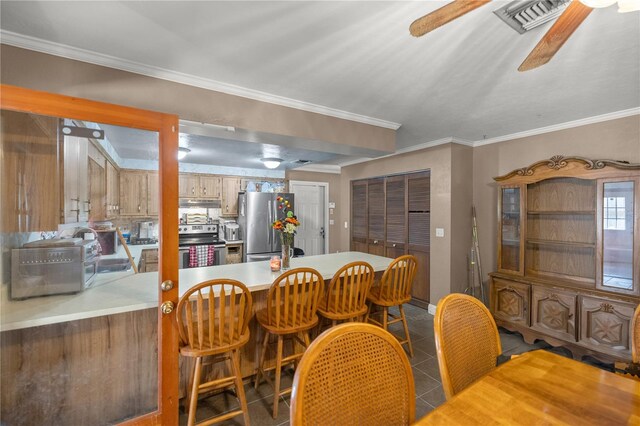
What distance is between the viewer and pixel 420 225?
4.09 metres

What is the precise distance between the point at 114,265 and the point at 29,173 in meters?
0.92

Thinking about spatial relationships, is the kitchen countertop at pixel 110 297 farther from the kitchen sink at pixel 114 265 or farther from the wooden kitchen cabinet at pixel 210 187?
the wooden kitchen cabinet at pixel 210 187

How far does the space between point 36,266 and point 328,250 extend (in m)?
5.10

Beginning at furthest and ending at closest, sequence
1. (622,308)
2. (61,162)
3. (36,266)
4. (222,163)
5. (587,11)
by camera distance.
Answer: (222,163)
(622,308)
(61,162)
(36,266)
(587,11)

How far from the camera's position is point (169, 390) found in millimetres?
1725

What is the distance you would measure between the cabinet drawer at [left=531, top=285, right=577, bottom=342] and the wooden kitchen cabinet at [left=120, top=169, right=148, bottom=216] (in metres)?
3.97

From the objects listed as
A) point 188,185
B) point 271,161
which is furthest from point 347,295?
point 188,185

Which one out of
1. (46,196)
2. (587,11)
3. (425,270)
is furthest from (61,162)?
(425,270)

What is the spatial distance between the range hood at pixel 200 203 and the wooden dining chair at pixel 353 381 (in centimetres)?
501

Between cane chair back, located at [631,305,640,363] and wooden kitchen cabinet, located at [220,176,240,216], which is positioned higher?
wooden kitchen cabinet, located at [220,176,240,216]

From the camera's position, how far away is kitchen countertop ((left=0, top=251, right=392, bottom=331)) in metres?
1.52

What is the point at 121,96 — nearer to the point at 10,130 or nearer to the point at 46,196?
the point at 10,130

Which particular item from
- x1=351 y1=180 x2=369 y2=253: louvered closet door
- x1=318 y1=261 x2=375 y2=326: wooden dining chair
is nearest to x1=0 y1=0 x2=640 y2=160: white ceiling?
x1=318 y1=261 x2=375 y2=326: wooden dining chair

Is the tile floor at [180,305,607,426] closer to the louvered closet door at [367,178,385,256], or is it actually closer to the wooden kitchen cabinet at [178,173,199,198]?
the louvered closet door at [367,178,385,256]
